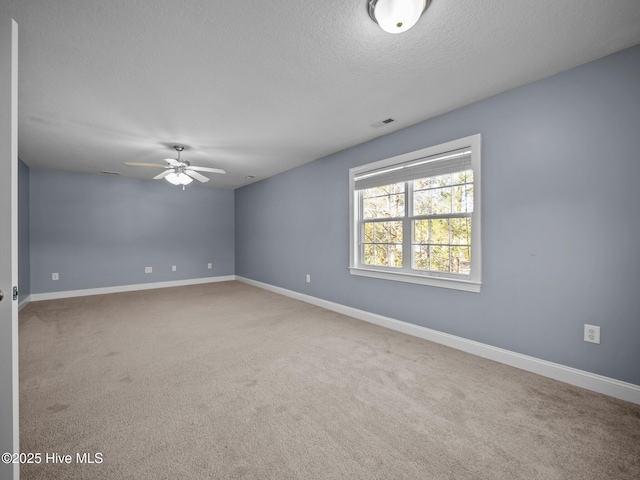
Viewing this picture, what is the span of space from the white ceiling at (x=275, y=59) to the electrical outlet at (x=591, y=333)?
1992 millimetres

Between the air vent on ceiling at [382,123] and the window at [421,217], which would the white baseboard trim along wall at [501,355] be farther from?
the air vent on ceiling at [382,123]

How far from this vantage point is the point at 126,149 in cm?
400

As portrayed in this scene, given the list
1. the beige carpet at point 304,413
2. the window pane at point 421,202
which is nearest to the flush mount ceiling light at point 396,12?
the window pane at point 421,202

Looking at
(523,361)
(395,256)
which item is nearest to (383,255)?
(395,256)

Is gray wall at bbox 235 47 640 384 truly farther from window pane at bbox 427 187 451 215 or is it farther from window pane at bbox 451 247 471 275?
window pane at bbox 427 187 451 215

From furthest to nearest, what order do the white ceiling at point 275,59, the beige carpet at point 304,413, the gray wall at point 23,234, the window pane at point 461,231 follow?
the gray wall at point 23,234 < the window pane at point 461,231 < the white ceiling at point 275,59 < the beige carpet at point 304,413

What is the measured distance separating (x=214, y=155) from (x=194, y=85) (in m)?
2.08

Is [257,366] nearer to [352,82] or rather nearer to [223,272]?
[352,82]

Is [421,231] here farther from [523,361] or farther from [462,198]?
[523,361]

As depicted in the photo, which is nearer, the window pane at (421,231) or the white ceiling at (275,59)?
the white ceiling at (275,59)

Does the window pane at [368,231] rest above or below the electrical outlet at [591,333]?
above

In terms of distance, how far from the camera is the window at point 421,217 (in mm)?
2816

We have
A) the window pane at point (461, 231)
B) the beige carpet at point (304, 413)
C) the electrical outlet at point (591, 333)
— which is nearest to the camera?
the beige carpet at point (304, 413)

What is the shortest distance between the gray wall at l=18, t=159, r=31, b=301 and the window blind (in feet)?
17.6
